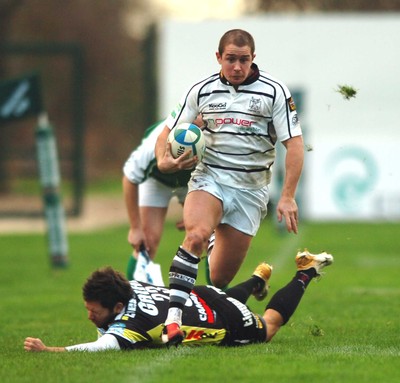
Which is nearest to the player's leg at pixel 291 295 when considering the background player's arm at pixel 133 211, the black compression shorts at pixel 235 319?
the black compression shorts at pixel 235 319

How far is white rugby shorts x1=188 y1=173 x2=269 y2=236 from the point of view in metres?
9.89

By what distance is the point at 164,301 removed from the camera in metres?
9.42

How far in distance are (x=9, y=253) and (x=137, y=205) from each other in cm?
1271

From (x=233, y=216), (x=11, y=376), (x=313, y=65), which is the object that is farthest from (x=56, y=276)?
(x=313, y=65)

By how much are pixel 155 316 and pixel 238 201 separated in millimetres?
1281

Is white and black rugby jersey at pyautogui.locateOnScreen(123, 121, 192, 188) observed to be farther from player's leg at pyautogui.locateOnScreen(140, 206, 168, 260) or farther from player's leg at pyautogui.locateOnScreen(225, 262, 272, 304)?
player's leg at pyautogui.locateOnScreen(225, 262, 272, 304)

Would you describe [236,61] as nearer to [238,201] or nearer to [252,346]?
[238,201]

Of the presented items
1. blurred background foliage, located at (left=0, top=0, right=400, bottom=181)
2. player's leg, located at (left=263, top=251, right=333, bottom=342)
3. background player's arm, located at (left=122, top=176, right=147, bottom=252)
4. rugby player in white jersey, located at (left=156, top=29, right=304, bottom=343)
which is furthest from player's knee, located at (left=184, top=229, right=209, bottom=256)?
blurred background foliage, located at (left=0, top=0, right=400, bottom=181)

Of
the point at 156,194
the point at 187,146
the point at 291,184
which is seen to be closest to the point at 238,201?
the point at 291,184

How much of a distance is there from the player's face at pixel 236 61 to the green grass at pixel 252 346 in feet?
6.44

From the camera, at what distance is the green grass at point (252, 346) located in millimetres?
7867

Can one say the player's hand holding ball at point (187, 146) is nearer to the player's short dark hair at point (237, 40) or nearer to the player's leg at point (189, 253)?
the player's leg at point (189, 253)

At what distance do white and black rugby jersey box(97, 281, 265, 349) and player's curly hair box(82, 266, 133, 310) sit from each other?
0.09 m

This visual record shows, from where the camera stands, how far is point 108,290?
9055 mm
